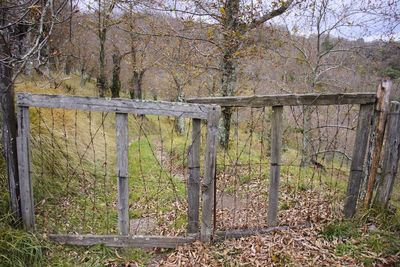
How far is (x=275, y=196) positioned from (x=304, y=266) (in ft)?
3.01

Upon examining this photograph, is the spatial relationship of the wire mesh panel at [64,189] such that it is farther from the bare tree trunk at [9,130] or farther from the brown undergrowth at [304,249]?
the brown undergrowth at [304,249]

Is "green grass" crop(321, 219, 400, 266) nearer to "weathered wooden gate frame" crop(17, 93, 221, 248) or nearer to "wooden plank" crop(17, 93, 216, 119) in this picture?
"weathered wooden gate frame" crop(17, 93, 221, 248)

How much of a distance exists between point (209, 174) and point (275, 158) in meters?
0.89

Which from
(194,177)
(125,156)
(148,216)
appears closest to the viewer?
(125,156)

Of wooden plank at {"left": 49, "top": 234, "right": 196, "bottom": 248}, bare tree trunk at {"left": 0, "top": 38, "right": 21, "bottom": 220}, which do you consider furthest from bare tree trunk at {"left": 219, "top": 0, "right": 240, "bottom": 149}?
bare tree trunk at {"left": 0, "top": 38, "right": 21, "bottom": 220}

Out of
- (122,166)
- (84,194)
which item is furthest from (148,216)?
(122,166)

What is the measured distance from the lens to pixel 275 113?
3.81 meters

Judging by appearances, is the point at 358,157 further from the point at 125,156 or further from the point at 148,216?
the point at 148,216

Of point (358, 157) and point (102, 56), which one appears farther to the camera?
point (102, 56)

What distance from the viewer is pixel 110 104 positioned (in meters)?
3.49

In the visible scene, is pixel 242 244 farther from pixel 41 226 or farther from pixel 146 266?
pixel 41 226

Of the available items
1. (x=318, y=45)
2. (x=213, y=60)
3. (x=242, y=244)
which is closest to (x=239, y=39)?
(x=213, y=60)

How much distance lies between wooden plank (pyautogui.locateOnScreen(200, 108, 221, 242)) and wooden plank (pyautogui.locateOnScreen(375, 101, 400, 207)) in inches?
91.7

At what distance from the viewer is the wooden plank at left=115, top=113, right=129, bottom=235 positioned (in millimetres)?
3525
